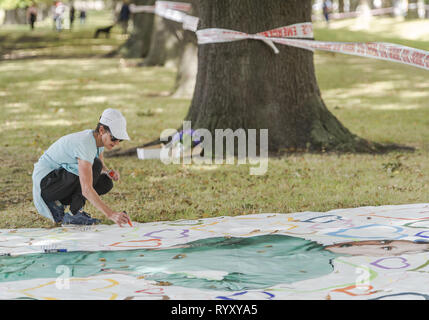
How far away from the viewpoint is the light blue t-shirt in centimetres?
558

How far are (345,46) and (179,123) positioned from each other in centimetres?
426

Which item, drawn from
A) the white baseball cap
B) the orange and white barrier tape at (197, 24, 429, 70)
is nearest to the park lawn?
the orange and white barrier tape at (197, 24, 429, 70)

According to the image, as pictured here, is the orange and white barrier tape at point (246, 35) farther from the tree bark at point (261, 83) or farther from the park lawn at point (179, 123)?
the park lawn at point (179, 123)

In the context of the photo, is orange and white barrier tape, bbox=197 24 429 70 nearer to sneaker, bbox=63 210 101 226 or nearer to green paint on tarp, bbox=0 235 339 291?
green paint on tarp, bbox=0 235 339 291

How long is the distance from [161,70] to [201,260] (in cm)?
1612

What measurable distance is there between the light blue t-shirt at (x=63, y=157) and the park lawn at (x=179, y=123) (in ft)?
1.32

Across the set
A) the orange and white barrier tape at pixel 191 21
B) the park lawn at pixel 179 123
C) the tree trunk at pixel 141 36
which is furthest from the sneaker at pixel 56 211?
the tree trunk at pixel 141 36

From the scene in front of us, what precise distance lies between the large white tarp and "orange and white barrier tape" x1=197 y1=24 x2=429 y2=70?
1.85 meters

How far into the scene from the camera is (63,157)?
5805 millimetres

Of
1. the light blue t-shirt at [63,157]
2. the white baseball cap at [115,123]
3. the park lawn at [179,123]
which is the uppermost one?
the white baseball cap at [115,123]

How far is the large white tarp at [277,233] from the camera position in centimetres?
412

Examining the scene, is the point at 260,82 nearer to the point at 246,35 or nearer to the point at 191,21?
the point at 246,35
